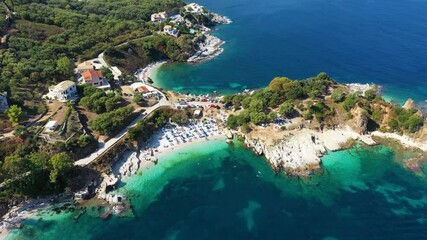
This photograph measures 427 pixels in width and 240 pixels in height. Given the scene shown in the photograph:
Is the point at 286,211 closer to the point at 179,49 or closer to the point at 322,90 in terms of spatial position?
the point at 322,90

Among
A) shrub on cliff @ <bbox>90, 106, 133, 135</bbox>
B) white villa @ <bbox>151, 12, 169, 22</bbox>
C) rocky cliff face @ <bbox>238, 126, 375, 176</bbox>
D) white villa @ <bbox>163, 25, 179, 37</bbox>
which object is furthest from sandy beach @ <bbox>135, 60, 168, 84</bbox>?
rocky cliff face @ <bbox>238, 126, 375, 176</bbox>

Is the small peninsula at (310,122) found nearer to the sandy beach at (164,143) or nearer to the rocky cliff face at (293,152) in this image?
the rocky cliff face at (293,152)

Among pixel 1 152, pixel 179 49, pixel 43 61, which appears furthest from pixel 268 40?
pixel 1 152

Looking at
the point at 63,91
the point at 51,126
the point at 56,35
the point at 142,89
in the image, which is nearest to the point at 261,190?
the point at 142,89

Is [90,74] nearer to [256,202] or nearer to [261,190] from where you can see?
[261,190]

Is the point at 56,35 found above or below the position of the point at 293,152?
above

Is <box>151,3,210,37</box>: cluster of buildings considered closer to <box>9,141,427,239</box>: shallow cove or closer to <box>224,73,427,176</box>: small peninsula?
<box>224,73,427,176</box>: small peninsula
